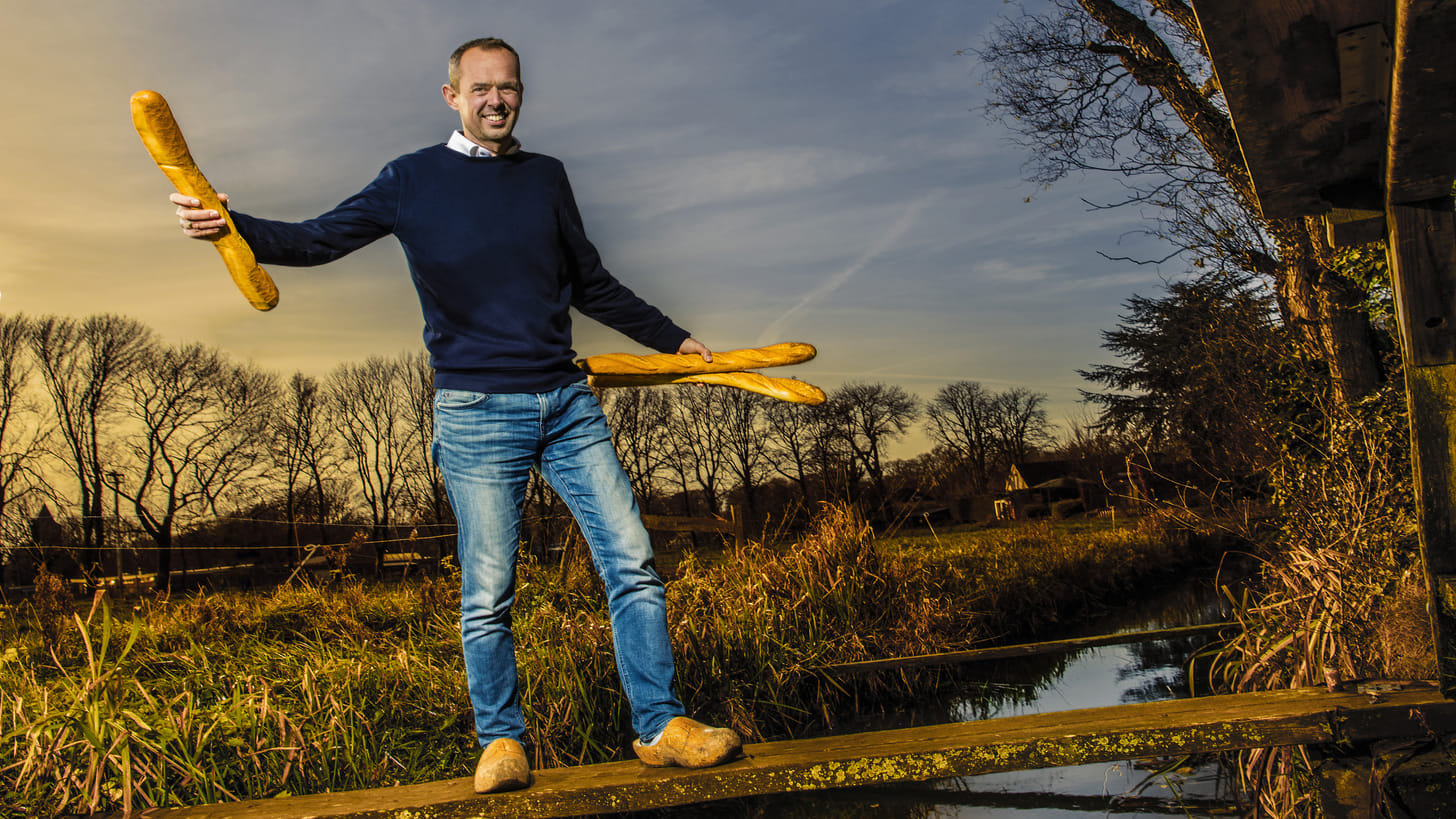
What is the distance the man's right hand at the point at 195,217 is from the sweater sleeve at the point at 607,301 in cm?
95

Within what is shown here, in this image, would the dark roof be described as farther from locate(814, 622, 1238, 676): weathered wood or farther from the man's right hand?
the man's right hand

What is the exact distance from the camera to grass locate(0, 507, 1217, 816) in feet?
13.1

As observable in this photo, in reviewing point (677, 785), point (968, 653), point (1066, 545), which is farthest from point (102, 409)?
point (677, 785)

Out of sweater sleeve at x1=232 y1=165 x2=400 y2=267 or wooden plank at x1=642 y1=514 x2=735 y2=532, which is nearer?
sweater sleeve at x1=232 y1=165 x2=400 y2=267

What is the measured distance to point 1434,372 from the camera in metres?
2.99

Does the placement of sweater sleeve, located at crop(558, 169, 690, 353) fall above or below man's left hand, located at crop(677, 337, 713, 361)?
above

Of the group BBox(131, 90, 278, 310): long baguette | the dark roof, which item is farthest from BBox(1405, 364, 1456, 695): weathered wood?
the dark roof

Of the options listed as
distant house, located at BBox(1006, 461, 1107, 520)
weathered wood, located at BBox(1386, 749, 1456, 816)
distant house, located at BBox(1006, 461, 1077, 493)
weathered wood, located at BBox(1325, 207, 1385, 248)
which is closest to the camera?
weathered wood, located at BBox(1386, 749, 1456, 816)

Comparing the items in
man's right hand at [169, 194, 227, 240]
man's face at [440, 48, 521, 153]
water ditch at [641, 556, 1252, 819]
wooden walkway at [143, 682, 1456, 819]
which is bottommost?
water ditch at [641, 556, 1252, 819]

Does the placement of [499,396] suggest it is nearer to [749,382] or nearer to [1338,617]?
[749,382]

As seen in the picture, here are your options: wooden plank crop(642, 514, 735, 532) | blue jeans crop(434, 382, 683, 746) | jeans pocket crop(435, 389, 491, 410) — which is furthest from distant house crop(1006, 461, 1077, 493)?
jeans pocket crop(435, 389, 491, 410)

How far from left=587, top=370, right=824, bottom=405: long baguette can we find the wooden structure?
1452mm

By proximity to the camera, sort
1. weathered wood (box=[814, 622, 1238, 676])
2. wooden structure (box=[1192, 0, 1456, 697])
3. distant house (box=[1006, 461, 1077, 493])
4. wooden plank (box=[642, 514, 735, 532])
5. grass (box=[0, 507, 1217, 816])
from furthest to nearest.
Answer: distant house (box=[1006, 461, 1077, 493])
wooden plank (box=[642, 514, 735, 532])
weathered wood (box=[814, 622, 1238, 676])
grass (box=[0, 507, 1217, 816])
wooden structure (box=[1192, 0, 1456, 697])

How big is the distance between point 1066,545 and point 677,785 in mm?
13696
